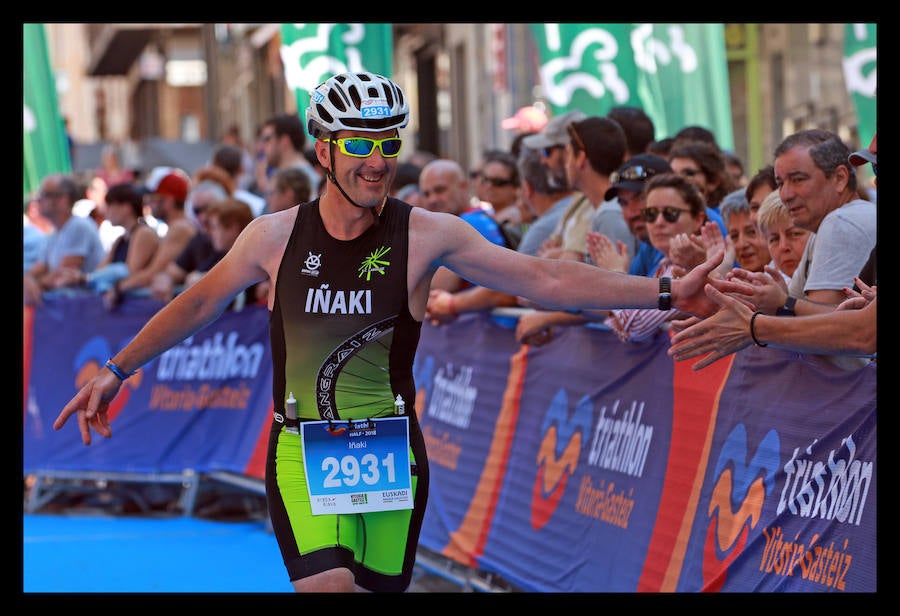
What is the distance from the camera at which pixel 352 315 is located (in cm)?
501

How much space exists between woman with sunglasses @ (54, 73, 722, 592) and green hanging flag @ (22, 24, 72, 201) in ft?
42.5

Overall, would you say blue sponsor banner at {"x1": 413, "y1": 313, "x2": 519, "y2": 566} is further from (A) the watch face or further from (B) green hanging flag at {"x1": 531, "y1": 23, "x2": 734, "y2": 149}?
(A) the watch face

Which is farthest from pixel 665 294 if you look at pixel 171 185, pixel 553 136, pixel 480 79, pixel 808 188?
pixel 480 79

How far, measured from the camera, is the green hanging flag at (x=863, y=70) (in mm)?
11078

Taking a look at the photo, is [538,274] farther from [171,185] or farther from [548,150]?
[171,185]

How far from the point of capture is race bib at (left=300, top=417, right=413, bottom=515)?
5094 mm

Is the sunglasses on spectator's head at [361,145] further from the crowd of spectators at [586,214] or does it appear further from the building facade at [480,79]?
the building facade at [480,79]

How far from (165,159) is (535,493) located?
24.7 m

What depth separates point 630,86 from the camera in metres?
10.9

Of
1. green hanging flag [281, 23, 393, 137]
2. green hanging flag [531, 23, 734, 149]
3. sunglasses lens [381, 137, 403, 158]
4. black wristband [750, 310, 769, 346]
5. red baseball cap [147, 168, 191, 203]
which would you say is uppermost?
green hanging flag [281, 23, 393, 137]

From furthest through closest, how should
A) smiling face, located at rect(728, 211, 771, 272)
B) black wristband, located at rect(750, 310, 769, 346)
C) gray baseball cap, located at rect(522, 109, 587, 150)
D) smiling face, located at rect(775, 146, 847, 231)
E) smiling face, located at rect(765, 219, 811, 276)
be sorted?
1. gray baseball cap, located at rect(522, 109, 587, 150)
2. smiling face, located at rect(728, 211, 771, 272)
3. smiling face, located at rect(765, 219, 811, 276)
4. smiling face, located at rect(775, 146, 847, 231)
5. black wristband, located at rect(750, 310, 769, 346)

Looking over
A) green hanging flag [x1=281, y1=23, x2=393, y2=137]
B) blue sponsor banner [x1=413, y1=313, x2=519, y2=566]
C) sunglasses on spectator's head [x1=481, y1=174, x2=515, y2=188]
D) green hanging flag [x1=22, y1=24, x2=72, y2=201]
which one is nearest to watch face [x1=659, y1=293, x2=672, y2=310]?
blue sponsor banner [x1=413, y1=313, x2=519, y2=566]

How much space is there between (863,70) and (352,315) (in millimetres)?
7430
